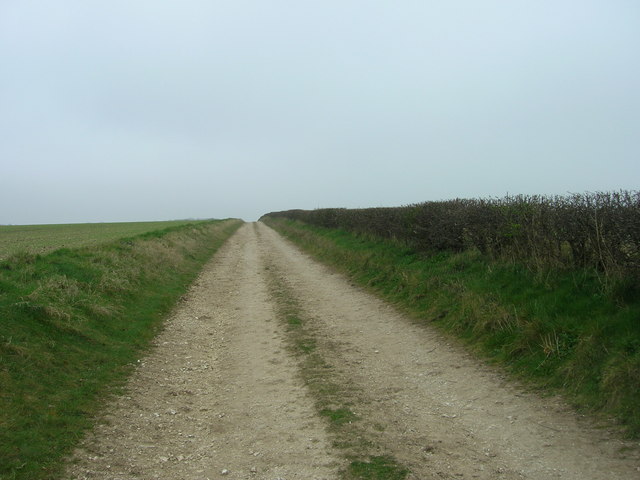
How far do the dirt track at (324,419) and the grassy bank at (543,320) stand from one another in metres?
0.41

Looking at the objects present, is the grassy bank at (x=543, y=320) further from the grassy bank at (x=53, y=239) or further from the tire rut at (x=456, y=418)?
the grassy bank at (x=53, y=239)

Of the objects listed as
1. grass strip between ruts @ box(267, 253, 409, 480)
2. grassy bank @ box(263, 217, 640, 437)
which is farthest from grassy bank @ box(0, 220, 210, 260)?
grassy bank @ box(263, 217, 640, 437)

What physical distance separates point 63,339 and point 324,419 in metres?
4.76

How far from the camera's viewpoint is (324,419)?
5.20m

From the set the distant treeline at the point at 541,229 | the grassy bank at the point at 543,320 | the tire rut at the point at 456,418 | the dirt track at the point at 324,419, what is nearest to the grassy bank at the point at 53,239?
the dirt track at the point at 324,419

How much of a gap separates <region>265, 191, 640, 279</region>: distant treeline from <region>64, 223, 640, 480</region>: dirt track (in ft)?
8.81

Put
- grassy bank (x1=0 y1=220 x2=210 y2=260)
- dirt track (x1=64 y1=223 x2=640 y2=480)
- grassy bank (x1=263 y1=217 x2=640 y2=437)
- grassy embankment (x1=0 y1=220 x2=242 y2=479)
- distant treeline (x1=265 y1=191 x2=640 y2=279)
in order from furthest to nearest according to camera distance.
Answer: grassy bank (x1=0 y1=220 x2=210 y2=260) < distant treeline (x1=265 y1=191 x2=640 y2=279) < grassy bank (x1=263 y1=217 x2=640 y2=437) < grassy embankment (x1=0 y1=220 x2=242 y2=479) < dirt track (x1=64 y1=223 x2=640 y2=480)

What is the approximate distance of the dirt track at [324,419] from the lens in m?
4.25

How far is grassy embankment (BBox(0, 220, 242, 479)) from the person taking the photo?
4.68m

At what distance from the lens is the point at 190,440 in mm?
4988

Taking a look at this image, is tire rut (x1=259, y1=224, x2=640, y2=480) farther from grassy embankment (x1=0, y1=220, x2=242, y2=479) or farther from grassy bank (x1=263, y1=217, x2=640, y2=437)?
grassy embankment (x1=0, y1=220, x2=242, y2=479)

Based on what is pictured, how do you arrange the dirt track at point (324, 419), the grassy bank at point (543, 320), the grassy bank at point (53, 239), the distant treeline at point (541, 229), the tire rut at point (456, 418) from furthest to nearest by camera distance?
the grassy bank at point (53, 239), the distant treeline at point (541, 229), the grassy bank at point (543, 320), the dirt track at point (324, 419), the tire rut at point (456, 418)

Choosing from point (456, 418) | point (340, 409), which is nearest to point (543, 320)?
point (456, 418)

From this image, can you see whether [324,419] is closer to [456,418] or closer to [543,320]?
[456,418]
